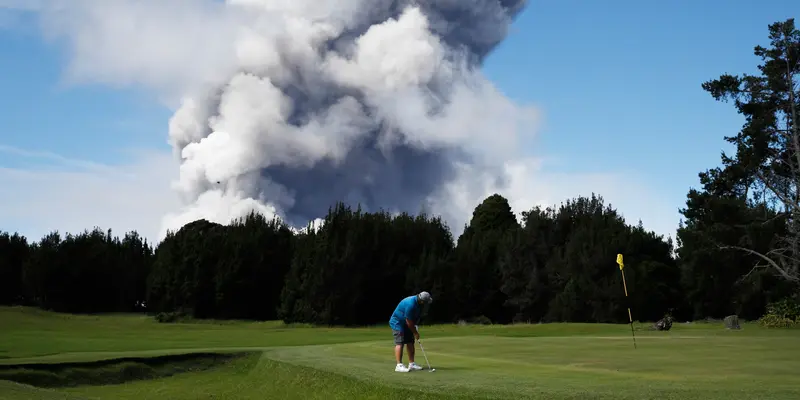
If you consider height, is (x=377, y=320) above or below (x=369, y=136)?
below

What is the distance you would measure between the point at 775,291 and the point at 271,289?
4871 centimetres

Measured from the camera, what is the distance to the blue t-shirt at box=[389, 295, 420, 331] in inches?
781

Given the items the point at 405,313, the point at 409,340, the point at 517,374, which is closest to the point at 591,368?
the point at 517,374

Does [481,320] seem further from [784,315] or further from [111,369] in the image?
[111,369]

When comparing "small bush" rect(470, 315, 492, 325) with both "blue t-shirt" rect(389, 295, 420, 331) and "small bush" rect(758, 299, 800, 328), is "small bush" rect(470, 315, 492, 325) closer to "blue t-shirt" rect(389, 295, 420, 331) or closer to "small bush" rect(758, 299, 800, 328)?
"small bush" rect(758, 299, 800, 328)

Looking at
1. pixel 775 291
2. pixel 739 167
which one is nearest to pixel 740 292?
pixel 775 291

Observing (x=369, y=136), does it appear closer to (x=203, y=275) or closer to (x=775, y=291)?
(x=203, y=275)

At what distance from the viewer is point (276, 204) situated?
138 m

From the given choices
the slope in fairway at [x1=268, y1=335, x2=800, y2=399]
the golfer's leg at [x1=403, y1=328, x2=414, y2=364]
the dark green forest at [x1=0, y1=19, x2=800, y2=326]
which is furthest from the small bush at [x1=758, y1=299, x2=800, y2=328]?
the golfer's leg at [x1=403, y1=328, x2=414, y2=364]

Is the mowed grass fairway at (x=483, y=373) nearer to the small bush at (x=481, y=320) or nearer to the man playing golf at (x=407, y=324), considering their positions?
the man playing golf at (x=407, y=324)

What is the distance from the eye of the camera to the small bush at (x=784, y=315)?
169 ft

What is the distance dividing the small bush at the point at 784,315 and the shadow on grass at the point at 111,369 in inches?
1523

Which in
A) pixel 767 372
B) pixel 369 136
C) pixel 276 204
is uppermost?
pixel 369 136

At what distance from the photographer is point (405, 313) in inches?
786
